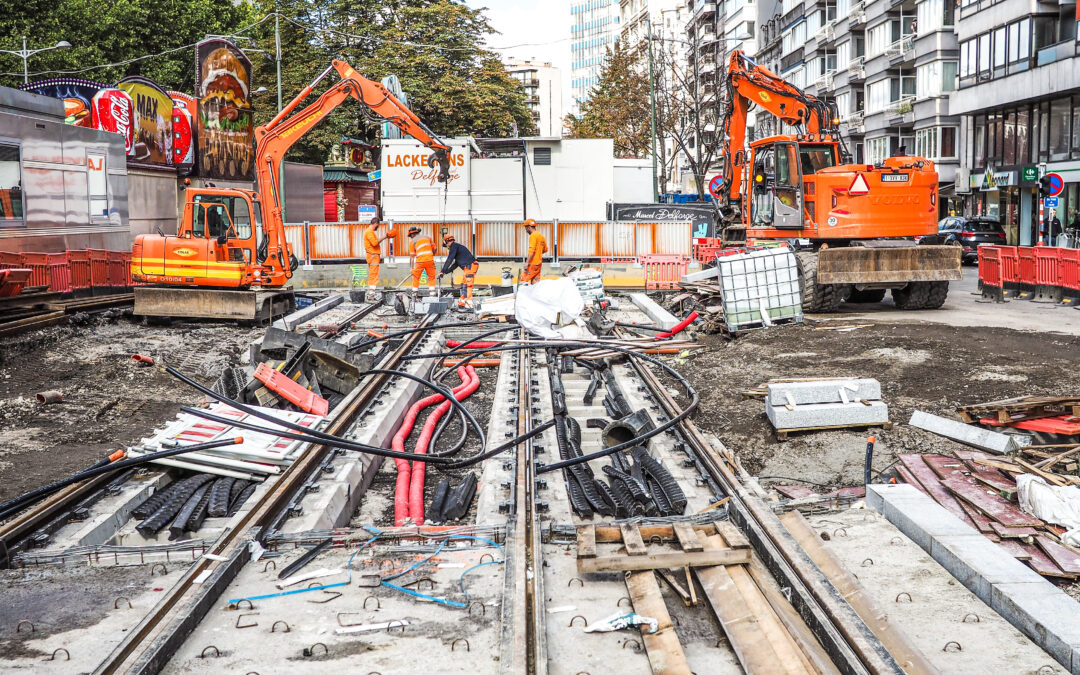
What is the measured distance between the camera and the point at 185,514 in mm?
7004

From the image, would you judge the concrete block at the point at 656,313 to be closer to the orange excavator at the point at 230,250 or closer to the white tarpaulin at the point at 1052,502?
the orange excavator at the point at 230,250

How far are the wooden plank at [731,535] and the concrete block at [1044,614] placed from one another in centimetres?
140

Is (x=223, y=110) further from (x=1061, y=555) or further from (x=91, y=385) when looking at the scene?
(x=1061, y=555)

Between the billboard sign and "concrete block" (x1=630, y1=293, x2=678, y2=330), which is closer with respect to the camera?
"concrete block" (x1=630, y1=293, x2=678, y2=330)

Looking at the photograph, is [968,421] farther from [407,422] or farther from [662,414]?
[407,422]

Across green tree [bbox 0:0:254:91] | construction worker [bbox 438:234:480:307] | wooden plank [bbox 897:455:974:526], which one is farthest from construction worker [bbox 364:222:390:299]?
green tree [bbox 0:0:254:91]

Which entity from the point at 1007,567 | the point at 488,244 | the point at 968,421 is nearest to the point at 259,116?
the point at 488,244

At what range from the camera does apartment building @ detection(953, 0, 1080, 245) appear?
124 feet

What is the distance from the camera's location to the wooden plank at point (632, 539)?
577 centimetres

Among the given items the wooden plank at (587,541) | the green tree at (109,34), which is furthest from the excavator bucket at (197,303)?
the green tree at (109,34)

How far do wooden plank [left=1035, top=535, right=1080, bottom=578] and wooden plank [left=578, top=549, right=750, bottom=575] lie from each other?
6.92 ft

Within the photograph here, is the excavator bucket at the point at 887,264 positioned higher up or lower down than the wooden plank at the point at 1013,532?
higher up

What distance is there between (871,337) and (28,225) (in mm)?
16349

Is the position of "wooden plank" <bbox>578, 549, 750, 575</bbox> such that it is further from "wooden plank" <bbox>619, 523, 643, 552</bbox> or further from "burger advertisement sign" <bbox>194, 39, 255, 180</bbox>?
"burger advertisement sign" <bbox>194, 39, 255, 180</bbox>
